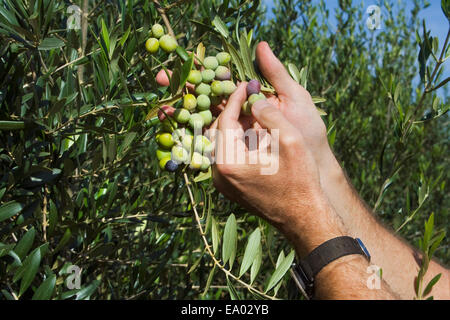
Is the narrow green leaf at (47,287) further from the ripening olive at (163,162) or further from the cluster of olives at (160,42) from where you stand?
the cluster of olives at (160,42)

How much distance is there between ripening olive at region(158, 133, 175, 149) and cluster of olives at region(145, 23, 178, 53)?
0.85 feet

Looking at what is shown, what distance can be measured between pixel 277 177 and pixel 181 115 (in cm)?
38

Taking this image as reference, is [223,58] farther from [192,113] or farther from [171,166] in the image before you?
[171,166]

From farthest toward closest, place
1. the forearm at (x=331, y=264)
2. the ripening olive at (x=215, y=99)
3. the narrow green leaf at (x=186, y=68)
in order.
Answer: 1. the ripening olive at (x=215, y=99)
2. the forearm at (x=331, y=264)
3. the narrow green leaf at (x=186, y=68)

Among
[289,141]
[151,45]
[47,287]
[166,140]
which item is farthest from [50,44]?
[289,141]

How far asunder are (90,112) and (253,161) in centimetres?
52

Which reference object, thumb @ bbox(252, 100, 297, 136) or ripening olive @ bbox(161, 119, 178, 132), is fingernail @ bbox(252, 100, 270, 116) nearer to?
thumb @ bbox(252, 100, 297, 136)

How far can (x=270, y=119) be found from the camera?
4.56 ft

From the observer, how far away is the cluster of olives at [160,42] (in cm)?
135

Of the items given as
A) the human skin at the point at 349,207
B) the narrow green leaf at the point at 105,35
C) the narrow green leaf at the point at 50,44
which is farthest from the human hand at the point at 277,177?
the narrow green leaf at the point at 50,44

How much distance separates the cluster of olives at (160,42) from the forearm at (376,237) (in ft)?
2.92

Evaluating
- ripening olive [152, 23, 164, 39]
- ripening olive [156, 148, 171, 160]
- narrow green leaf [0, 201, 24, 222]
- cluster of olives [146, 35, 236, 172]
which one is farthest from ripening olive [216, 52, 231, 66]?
narrow green leaf [0, 201, 24, 222]
